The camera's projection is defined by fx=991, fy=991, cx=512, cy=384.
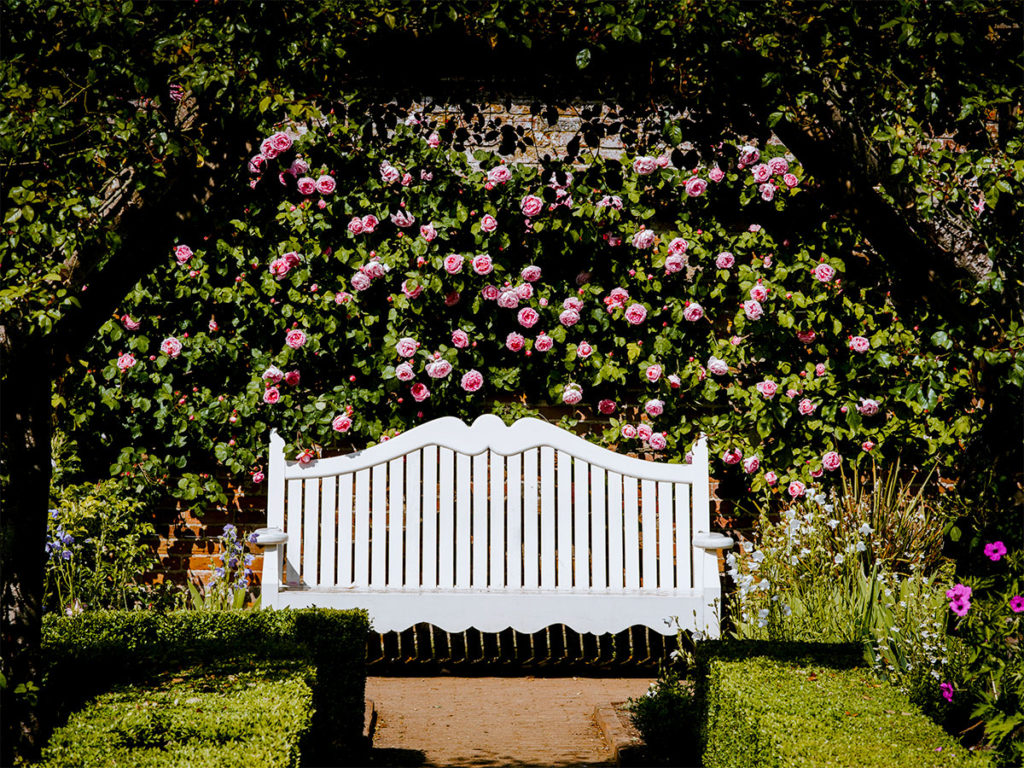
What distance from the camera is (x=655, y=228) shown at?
224 inches

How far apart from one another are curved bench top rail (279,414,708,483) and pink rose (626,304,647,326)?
841 mm

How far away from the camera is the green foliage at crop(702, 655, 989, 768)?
239 centimetres

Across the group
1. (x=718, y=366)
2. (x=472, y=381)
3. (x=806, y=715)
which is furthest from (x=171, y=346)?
(x=806, y=715)

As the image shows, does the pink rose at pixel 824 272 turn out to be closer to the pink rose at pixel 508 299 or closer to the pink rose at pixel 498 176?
the pink rose at pixel 508 299

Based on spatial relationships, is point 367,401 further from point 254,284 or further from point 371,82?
point 371,82

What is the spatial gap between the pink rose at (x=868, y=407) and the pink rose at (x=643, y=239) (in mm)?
1448

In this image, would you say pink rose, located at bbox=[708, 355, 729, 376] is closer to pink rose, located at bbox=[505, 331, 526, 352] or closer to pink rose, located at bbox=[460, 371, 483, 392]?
pink rose, located at bbox=[505, 331, 526, 352]

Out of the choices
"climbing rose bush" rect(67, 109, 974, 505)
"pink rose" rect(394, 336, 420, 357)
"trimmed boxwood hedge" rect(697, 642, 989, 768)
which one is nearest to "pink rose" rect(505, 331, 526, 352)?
"climbing rose bush" rect(67, 109, 974, 505)

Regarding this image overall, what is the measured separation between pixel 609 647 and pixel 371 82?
3.29 m

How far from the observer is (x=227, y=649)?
3287 millimetres

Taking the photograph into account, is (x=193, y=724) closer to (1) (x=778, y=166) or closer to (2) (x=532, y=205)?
(2) (x=532, y=205)

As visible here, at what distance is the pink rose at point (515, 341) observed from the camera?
17.7 feet

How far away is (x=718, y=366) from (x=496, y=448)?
4.49 ft

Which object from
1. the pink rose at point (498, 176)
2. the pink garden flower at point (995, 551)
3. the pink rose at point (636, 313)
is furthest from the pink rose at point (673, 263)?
the pink garden flower at point (995, 551)
